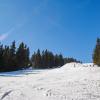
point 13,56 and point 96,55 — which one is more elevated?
point 96,55

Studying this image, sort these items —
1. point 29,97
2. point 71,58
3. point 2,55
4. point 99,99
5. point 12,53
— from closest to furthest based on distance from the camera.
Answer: point 99,99, point 29,97, point 2,55, point 12,53, point 71,58

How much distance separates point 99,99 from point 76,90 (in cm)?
358

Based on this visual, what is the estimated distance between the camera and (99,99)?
17.7m

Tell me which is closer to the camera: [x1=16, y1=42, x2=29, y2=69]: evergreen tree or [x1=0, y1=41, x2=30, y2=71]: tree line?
[x1=0, y1=41, x2=30, y2=71]: tree line

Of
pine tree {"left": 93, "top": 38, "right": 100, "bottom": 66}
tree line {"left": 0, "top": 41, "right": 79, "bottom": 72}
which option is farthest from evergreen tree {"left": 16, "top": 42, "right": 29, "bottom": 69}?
pine tree {"left": 93, "top": 38, "right": 100, "bottom": 66}

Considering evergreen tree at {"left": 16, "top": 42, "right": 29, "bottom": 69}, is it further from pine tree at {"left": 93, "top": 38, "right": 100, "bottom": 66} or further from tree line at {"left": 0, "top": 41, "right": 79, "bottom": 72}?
pine tree at {"left": 93, "top": 38, "right": 100, "bottom": 66}

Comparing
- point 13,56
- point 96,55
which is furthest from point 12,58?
point 96,55

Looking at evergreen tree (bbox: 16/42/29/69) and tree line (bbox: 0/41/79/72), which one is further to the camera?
evergreen tree (bbox: 16/42/29/69)

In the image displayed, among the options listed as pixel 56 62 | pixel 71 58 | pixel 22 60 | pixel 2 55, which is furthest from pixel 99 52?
pixel 71 58

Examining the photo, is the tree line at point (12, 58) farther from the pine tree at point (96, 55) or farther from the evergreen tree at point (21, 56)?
the pine tree at point (96, 55)

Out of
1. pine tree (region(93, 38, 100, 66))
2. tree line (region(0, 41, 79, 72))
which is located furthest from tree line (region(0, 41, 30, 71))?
pine tree (region(93, 38, 100, 66))

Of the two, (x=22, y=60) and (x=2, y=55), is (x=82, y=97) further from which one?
(x=22, y=60)

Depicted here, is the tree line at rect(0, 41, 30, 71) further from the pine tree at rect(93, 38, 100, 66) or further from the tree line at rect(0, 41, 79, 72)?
the pine tree at rect(93, 38, 100, 66)

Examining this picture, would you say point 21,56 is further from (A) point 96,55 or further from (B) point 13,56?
(A) point 96,55
